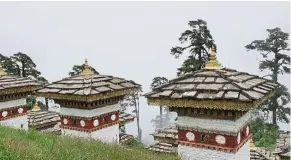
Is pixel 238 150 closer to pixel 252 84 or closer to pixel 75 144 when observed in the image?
pixel 252 84

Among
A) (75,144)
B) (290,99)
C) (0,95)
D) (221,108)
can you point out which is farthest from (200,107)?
(290,99)

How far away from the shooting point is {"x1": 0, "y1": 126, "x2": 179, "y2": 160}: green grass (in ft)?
21.9

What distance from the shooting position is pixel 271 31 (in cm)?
3512

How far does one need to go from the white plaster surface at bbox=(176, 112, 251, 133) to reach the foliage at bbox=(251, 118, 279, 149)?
58.8 ft

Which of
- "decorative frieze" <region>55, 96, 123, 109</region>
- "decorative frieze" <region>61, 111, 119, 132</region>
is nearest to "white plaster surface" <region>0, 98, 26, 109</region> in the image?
"decorative frieze" <region>55, 96, 123, 109</region>

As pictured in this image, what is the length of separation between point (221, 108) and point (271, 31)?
2910 cm

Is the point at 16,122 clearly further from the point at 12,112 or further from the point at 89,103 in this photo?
the point at 89,103

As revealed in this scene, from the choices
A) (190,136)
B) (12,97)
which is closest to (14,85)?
(12,97)

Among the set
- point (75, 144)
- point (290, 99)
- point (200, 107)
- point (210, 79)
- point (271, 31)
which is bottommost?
point (290, 99)

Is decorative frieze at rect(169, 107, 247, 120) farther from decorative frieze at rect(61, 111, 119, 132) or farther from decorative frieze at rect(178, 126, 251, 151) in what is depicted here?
decorative frieze at rect(61, 111, 119, 132)

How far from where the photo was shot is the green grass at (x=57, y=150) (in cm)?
668

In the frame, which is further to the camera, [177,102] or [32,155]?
[177,102]

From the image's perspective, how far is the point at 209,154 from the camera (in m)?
9.18

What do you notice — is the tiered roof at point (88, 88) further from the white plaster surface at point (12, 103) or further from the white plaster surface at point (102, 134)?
the white plaster surface at point (12, 103)
